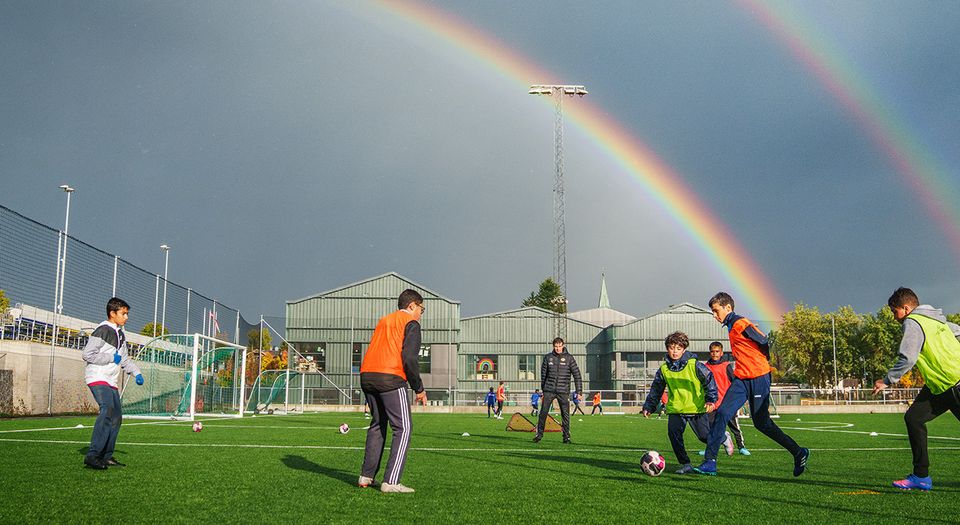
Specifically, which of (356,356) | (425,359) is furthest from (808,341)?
(356,356)

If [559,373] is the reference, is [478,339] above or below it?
above

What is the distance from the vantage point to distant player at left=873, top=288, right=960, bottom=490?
6945 millimetres

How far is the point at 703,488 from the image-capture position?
7.33 metres

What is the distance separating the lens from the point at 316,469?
28.2ft

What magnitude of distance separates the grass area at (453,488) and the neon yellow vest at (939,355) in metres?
1.05

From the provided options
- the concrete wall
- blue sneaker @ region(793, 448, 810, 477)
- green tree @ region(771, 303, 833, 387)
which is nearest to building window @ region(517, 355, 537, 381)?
green tree @ region(771, 303, 833, 387)

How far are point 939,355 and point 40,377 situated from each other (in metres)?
23.6

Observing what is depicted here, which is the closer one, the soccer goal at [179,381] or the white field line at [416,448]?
the white field line at [416,448]

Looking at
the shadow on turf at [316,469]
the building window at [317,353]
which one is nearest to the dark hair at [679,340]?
the shadow on turf at [316,469]

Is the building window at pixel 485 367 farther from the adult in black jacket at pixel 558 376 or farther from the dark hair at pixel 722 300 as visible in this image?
the dark hair at pixel 722 300

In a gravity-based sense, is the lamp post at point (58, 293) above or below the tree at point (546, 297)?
below

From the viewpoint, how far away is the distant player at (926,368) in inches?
273

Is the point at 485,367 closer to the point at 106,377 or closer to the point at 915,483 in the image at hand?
the point at 106,377

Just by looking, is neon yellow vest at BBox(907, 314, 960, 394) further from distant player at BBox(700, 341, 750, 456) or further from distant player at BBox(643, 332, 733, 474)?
distant player at BBox(700, 341, 750, 456)
